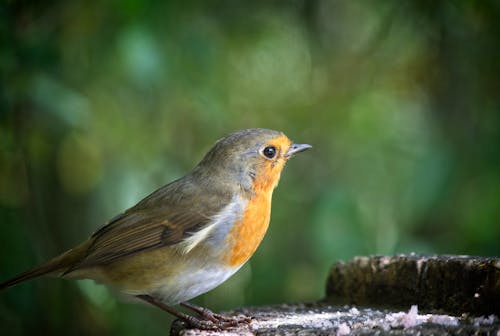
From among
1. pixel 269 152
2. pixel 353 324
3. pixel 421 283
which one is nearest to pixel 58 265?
pixel 269 152

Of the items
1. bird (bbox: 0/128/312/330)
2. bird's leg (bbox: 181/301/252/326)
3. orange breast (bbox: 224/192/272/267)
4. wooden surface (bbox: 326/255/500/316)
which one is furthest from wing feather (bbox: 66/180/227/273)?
wooden surface (bbox: 326/255/500/316)

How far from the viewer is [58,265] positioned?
358cm

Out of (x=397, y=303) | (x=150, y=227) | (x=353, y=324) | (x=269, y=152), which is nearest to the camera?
(x=353, y=324)

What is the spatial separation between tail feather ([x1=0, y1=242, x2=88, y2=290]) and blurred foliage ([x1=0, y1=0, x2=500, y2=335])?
73cm

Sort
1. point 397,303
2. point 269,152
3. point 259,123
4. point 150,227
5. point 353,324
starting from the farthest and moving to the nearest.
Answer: point 259,123, point 269,152, point 150,227, point 397,303, point 353,324

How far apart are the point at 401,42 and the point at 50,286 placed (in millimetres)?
3570

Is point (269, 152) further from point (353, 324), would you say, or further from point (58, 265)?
point (353, 324)

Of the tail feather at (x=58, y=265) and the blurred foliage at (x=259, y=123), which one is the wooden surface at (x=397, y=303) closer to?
the tail feather at (x=58, y=265)

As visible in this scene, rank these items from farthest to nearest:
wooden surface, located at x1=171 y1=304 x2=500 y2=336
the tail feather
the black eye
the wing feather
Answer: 1. the black eye
2. the tail feather
3. the wing feather
4. wooden surface, located at x1=171 y1=304 x2=500 y2=336

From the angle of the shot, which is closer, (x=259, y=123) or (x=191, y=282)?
(x=191, y=282)

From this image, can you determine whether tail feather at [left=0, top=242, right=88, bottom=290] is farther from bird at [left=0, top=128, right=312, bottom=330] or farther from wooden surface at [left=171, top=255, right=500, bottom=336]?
wooden surface at [left=171, top=255, right=500, bottom=336]

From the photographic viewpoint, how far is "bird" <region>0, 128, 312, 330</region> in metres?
3.31

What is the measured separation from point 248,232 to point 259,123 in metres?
2.94

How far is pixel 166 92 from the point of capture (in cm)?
496
